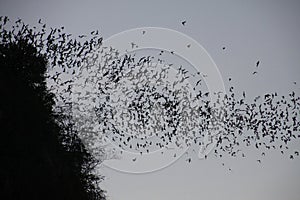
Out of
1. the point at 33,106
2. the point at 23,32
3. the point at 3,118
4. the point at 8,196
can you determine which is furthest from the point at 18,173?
the point at 23,32

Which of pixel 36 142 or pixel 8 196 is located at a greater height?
pixel 36 142

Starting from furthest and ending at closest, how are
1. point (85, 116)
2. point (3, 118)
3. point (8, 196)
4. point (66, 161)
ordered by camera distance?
point (85, 116) → point (66, 161) → point (3, 118) → point (8, 196)

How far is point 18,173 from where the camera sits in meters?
19.2

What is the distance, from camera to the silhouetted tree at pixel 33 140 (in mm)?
19484

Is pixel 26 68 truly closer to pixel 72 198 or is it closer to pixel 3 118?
pixel 3 118

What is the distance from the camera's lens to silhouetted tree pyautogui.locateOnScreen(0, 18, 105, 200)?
19.5m

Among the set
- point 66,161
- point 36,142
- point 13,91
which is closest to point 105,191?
point 66,161

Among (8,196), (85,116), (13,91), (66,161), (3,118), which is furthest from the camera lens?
(85,116)

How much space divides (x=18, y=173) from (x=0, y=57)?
720cm

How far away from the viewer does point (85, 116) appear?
25.8 metres

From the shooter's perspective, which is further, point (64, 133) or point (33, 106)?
point (64, 133)

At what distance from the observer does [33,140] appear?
21141 millimetres

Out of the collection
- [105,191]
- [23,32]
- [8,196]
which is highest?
[23,32]

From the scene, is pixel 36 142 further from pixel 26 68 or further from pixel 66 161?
pixel 26 68
